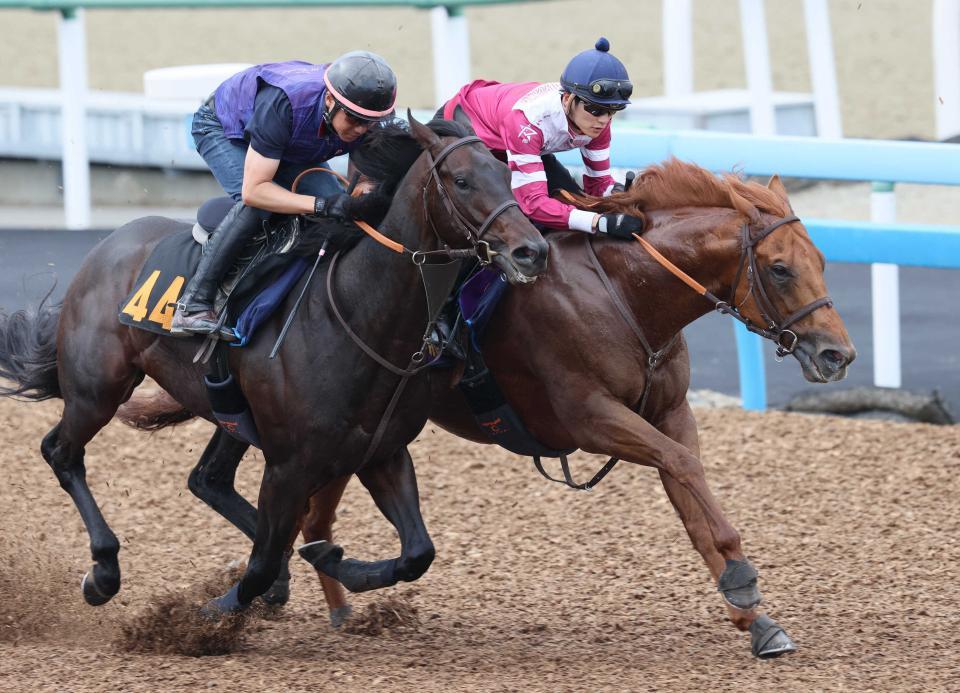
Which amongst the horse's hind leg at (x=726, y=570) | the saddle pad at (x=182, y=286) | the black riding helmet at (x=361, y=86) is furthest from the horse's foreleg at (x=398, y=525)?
the black riding helmet at (x=361, y=86)

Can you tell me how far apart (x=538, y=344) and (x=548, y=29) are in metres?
21.1

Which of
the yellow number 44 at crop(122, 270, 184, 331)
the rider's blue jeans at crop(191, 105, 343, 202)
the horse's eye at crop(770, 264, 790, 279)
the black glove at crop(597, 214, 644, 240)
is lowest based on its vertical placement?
the yellow number 44 at crop(122, 270, 184, 331)

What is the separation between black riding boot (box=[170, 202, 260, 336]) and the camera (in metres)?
5.19

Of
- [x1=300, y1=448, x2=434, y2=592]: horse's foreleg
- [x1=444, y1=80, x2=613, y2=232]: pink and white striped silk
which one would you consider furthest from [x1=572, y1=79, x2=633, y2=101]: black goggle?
[x1=300, y1=448, x2=434, y2=592]: horse's foreleg

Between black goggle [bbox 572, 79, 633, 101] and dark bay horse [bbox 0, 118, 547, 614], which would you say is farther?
black goggle [bbox 572, 79, 633, 101]

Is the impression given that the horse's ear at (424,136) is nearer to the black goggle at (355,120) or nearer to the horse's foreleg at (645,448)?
the black goggle at (355,120)

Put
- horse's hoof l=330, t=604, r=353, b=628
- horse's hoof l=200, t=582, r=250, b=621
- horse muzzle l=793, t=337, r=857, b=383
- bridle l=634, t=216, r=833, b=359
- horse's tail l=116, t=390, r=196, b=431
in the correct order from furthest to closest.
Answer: horse's tail l=116, t=390, r=196, b=431, horse's hoof l=330, t=604, r=353, b=628, horse's hoof l=200, t=582, r=250, b=621, bridle l=634, t=216, r=833, b=359, horse muzzle l=793, t=337, r=857, b=383

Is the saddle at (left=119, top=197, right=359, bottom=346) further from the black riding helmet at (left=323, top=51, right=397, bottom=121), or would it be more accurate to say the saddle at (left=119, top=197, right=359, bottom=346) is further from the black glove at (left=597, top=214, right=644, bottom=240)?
the black glove at (left=597, top=214, right=644, bottom=240)

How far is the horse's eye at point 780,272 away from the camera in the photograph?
4.79 meters

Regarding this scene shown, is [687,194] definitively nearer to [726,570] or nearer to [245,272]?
[726,570]

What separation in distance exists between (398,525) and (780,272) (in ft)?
5.29

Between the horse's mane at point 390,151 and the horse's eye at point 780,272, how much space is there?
107cm

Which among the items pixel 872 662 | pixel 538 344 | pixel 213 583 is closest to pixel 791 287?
pixel 538 344

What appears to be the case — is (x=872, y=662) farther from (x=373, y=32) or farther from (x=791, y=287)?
(x=373, y=32)
